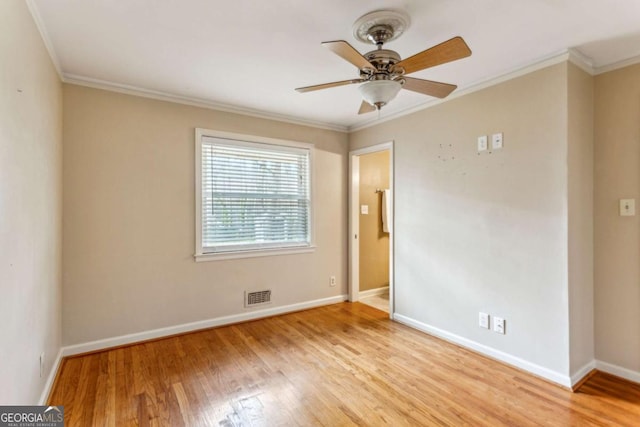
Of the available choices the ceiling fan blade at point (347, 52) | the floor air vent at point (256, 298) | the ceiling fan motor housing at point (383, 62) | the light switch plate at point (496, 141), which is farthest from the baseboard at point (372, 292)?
the ceiling fan blade at point (347, 52)

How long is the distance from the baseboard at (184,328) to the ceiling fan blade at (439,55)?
2.98 metres

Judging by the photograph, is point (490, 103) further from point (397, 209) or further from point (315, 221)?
point (315, 221)

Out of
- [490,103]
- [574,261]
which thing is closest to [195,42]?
[490,103]

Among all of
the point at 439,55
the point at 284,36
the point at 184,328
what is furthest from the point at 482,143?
the point at 184,328

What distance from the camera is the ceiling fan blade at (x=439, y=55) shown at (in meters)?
1.55

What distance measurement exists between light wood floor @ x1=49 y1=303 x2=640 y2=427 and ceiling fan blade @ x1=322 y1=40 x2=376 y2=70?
6.87 feet

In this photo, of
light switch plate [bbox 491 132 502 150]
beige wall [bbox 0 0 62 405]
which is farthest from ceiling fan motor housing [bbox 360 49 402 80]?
beige wall [bbox 0 0 62 405]

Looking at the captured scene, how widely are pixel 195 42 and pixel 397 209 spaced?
2.52 metres

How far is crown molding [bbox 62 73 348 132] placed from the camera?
2.73 meters

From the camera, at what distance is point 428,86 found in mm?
2027

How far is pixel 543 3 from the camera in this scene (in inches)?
68.6

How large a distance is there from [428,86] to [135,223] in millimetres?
2781

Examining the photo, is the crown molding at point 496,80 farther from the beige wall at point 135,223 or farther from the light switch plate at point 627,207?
the beige wall at point 135,223

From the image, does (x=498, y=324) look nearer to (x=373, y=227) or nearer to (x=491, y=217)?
(x=491, y=217)
